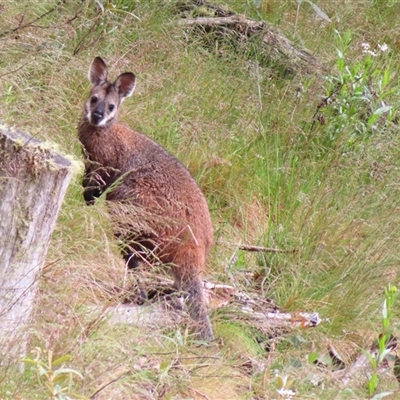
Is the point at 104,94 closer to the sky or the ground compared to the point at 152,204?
closer to the sky

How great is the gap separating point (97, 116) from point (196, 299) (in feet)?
5.12

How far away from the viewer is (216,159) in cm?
671

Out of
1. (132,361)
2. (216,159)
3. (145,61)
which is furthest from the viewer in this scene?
(145,61)

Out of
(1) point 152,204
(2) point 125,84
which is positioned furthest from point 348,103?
(1) point 152,204

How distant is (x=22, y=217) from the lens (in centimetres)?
369

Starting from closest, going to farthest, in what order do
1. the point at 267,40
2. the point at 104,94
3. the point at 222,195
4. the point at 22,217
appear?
1. the point at 22,217
2. the point at 104,94
3. the point at 222,195
4. the point at 267,40

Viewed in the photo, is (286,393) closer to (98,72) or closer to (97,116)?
(97,116)

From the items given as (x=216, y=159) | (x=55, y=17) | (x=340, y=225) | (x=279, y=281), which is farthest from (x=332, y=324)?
(x=55, y=17)

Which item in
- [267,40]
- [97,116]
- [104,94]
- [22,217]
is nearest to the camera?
[22,217]

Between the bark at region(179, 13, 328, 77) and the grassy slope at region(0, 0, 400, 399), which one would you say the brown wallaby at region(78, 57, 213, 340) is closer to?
the grassy slope at region(0, 0, 400, 399)

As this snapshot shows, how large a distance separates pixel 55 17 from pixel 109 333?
4002 mm

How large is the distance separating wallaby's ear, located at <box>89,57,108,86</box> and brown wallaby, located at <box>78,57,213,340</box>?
58 millimetres

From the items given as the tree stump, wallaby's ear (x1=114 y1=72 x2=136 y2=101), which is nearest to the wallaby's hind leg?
the tree stump

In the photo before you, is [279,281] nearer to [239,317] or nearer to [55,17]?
[239,317]
